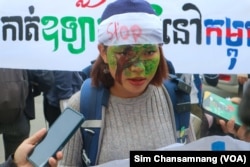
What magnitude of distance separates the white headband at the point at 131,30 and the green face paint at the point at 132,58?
0.02 m

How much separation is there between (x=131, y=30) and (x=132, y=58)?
10cm

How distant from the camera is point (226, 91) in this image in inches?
285

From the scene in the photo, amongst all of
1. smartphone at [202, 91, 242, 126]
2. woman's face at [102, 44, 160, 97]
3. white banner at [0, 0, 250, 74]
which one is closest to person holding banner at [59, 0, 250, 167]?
woman's face at [102, 44, 160, 97]

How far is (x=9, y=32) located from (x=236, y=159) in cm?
195

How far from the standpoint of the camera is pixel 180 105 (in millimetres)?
2289

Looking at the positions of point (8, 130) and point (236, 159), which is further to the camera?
point (8, 130)

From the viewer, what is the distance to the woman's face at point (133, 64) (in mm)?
2211

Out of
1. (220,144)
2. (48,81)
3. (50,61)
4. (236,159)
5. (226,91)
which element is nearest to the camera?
(236,159)

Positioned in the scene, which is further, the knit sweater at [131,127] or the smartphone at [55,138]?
the knit sweater at [131,127]

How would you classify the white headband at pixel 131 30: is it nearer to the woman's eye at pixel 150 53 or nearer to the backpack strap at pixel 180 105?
the woman's eye at pixel 150 53

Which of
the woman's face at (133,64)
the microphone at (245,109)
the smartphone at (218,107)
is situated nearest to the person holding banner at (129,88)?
the woman's face at (133,64)

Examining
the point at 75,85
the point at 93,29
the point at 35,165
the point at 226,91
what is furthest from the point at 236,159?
the point at 226,91

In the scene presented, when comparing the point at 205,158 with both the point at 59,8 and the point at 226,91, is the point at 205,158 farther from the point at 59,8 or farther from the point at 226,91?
the point at 226,91

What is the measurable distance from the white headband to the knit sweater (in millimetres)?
199
